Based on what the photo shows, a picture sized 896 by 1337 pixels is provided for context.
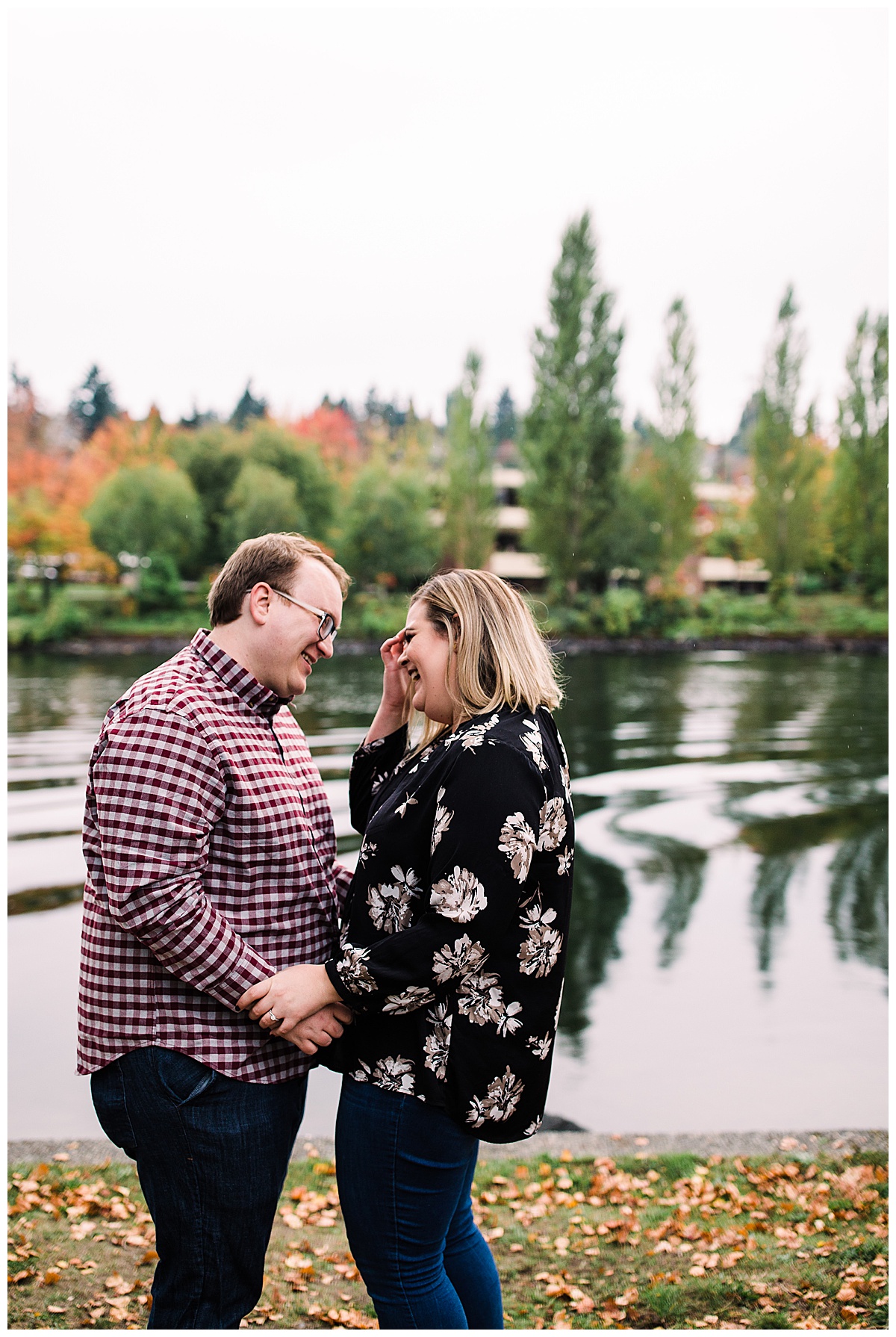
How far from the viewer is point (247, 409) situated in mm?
46625

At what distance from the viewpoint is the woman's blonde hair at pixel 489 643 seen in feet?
6.40

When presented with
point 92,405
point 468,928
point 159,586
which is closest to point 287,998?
→ point 468,928

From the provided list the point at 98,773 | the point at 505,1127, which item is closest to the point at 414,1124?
the point at 505,1127

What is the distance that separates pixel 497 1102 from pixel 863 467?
44.1 m

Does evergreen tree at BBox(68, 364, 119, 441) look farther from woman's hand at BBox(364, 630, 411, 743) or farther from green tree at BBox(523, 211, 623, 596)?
woman's hand at BBox(364, 630, 411, 743)

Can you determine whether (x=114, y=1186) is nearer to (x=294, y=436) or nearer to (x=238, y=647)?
(x=238, y=647)

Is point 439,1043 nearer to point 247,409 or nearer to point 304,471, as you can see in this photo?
point 304,471

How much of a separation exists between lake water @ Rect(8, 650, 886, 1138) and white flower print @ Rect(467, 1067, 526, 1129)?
11.1ft

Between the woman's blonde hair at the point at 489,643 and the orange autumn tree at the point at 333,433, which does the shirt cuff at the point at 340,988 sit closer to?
the woman's blonde hair at the point at 489,643

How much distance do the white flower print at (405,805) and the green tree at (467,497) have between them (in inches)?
1551

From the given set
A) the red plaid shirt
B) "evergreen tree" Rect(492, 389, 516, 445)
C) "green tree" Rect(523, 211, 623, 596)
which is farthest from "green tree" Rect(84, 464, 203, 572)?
the red plaid shirt

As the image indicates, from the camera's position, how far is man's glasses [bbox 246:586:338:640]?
2107mm

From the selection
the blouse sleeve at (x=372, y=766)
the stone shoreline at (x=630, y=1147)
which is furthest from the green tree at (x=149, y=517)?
the blouse sleeve at (x=372, y=766)

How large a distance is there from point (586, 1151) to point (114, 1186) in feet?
5.84
